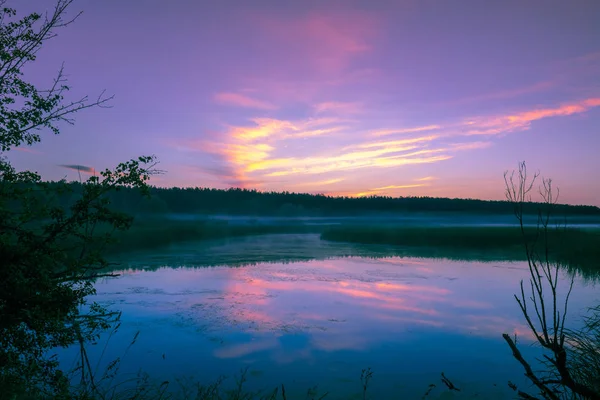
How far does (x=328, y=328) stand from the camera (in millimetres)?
8961

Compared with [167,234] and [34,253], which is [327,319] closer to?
[34,253]

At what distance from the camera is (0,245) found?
4480 mm

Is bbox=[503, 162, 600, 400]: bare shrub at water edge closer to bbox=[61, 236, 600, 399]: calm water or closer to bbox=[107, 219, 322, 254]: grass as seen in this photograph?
bbox=[61, 236, 600, 399]: calm water

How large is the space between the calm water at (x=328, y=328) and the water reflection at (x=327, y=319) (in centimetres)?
3

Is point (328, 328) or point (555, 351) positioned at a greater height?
point (555, 351)

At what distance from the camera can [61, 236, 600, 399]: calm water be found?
654cm

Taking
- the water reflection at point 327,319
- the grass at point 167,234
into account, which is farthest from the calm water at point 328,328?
the grass at point 167,234

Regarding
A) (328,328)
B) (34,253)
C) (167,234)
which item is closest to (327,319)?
(328,328)

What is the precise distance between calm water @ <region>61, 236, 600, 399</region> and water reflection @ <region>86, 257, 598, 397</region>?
3 cm

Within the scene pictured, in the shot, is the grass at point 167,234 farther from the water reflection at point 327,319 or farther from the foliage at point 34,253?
the foliage at point 34,253

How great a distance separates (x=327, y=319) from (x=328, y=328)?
680 mm

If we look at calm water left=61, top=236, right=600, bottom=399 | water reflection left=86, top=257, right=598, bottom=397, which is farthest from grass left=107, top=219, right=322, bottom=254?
calm water left=61, top=236, right=600, bottom=399

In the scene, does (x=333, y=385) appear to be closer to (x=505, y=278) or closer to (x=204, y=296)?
(x=204, y=296)

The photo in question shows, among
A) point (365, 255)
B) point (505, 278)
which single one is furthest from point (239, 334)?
point (365, 255)
